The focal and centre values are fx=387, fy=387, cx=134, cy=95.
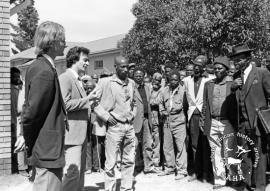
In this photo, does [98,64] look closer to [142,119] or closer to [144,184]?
[142,119]

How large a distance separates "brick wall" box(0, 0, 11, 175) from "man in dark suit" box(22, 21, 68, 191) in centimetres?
485

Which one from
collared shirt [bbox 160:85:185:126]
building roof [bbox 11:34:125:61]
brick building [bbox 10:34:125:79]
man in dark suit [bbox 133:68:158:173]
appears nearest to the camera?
collared shirt [bbox 160:85:185:126]

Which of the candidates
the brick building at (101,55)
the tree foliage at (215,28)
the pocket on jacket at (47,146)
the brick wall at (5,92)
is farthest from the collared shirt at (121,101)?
the brick building at (101,55)

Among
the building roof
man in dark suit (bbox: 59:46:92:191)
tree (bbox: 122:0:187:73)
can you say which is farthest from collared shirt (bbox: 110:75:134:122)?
the building roof

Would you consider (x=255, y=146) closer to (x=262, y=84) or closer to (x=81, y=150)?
(x=262, y=84)

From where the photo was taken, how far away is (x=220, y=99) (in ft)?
21.9

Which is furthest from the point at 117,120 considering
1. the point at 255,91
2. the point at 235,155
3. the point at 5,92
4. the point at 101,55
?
the point at 101,55

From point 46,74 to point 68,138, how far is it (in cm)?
184

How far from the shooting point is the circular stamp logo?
625 cm

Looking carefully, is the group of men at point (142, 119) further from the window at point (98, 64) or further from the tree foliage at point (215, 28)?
the window at point (98, 64)

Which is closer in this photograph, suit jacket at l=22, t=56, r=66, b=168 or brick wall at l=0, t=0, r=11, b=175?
suit jacket at l=22, t=56, r=66, b=168

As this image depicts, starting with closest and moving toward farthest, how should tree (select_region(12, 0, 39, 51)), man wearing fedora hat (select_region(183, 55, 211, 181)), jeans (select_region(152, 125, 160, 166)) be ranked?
man wearing fedora hat (select_region(183, 55, 211, 181)), jeans (select_region(152, 125, 160, 166)), tree (select_region(12, 0, 39, 51))

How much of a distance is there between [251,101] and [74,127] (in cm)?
286

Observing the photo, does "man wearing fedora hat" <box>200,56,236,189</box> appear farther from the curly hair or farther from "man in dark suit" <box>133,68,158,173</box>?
the curly hair
